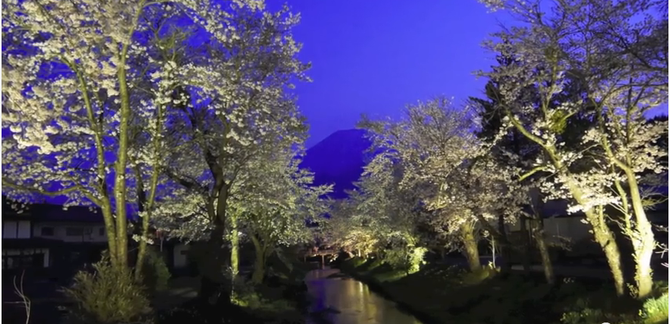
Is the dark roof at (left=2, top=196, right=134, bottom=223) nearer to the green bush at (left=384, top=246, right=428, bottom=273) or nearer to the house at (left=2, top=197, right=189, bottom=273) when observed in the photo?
the house at (left=2, top=197, right=189, bottom=273)

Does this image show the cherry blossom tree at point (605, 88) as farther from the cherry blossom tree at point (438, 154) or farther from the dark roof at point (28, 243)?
the dark roof at point (28, 243)

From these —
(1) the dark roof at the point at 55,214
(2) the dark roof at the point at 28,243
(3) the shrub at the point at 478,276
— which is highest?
(1) the dark roof at the point at 55,214

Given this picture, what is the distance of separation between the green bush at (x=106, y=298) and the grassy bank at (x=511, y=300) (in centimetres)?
1026

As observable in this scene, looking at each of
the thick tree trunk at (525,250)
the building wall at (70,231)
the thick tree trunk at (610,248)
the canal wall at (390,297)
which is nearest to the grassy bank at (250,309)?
the canal wall at (390,297)

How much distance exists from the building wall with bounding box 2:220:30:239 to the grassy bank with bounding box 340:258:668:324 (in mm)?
21592

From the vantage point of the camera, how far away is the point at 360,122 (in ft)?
92.7

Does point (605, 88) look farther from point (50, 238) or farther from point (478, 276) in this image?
point (50, 238)

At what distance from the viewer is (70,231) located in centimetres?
3953

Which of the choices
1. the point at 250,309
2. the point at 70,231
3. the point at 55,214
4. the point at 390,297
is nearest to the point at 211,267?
the point at 250,309

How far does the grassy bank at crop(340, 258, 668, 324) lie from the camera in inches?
542

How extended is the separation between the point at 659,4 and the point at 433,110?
1626 centimetres

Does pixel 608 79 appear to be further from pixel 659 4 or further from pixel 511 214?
pixel 511 214

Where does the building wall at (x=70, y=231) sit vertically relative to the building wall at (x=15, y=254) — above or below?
above

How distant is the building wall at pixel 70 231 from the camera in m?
37.1
